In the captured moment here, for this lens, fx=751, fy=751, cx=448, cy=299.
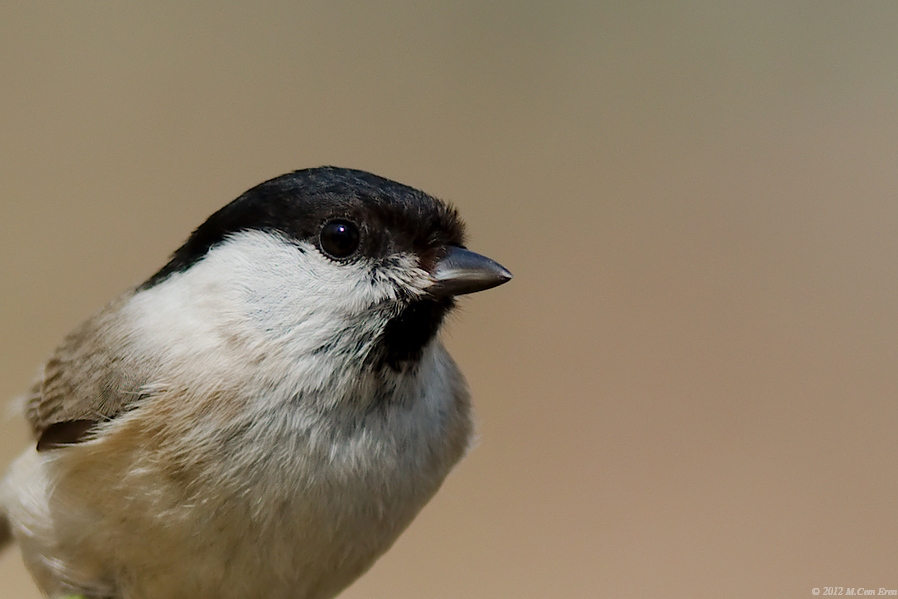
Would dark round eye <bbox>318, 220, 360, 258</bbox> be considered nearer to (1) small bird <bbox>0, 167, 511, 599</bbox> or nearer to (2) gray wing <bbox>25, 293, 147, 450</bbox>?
(1) small bird <bbox>0, 167, 511, 599</bbox>

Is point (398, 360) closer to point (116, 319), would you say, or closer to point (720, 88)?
point (116, 319)

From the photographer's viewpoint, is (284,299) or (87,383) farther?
(87,383)

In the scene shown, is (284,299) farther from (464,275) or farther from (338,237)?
(464,275)

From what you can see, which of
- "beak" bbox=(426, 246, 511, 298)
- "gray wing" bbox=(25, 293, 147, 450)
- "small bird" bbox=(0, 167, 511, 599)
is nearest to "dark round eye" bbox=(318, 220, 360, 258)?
"small bird" bbox=(0, 167, 511, 599)

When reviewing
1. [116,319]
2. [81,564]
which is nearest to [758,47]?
[116,319]

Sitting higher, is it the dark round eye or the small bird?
the dark round eye

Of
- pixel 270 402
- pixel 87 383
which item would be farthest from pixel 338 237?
pixel 87 383
